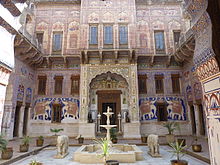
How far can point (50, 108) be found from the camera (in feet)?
42.4

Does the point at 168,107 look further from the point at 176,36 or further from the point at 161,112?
the point at 176,36

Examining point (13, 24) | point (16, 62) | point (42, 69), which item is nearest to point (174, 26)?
point (42, 69)

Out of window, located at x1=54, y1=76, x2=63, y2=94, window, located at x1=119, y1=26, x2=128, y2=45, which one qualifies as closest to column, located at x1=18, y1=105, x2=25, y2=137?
window, located at x1=54, y1=76, x2=63, y2=94

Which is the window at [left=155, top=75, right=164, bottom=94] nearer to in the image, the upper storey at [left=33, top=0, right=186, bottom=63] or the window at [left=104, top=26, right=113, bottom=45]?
the upper storey at [left=33, top=0, right=186, bottom=63]

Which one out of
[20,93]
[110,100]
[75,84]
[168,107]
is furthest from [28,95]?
[168,107]

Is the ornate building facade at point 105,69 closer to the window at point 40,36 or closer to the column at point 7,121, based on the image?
the window at point 40,36

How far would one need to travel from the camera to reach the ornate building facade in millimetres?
12047

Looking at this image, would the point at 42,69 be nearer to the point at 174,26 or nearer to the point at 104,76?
the point at 104,76

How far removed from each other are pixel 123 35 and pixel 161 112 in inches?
262

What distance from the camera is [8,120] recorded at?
33.2 ft

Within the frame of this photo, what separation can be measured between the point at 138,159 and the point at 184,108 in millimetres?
8288

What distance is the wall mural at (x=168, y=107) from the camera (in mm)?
12766

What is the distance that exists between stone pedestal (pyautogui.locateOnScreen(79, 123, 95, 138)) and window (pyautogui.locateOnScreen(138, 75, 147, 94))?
4692mm

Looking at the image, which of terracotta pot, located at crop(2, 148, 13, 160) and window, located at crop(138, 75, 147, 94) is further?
window, located at crop(138, 75, 147, 94)
